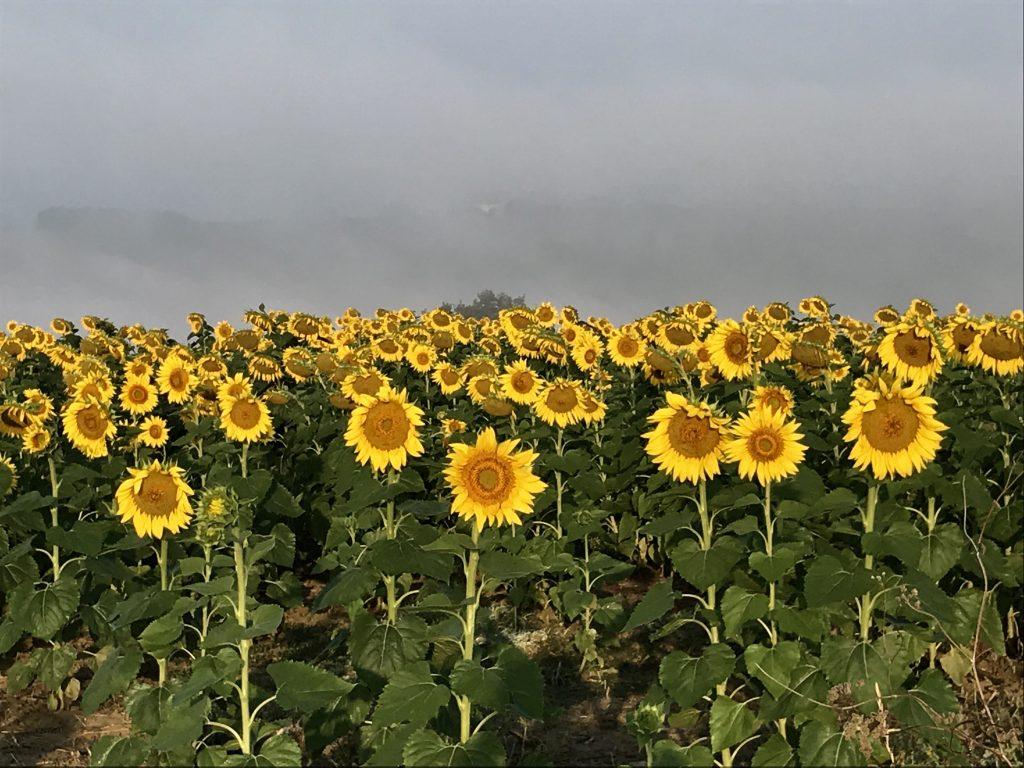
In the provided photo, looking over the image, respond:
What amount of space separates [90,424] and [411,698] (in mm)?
5216

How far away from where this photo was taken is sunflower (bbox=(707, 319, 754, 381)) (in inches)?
314

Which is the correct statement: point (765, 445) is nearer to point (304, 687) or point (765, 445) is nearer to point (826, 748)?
point (826, 748)

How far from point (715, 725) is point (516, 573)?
166 cm

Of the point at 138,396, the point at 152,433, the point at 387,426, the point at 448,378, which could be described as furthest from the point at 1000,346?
the point at 138,396

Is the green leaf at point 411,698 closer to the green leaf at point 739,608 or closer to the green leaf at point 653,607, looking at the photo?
the green leaf at point 653,607

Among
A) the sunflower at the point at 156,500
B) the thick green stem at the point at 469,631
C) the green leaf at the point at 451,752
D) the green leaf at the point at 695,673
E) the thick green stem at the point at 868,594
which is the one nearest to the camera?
the green leaf at the point at 451,752

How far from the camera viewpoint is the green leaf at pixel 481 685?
4.31 m

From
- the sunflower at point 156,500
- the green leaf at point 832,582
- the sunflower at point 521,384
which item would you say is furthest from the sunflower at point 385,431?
the sunflower at point 521,384

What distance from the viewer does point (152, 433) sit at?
8844mm

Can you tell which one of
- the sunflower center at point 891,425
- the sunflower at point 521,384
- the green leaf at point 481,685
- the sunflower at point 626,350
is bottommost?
the green leaf at point 481,685

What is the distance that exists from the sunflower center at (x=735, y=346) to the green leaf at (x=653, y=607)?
10.1 ft

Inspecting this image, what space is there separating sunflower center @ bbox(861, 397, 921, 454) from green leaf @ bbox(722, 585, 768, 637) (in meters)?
1.15

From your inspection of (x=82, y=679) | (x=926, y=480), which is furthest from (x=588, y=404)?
(x=82, y=679)

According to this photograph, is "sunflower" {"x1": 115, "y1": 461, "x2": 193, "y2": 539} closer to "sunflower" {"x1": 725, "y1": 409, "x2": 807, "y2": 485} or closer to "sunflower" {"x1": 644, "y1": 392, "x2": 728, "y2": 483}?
"sunflower" {"x1": 644, "y1": 392, "x2": 728, "y2": 483}
